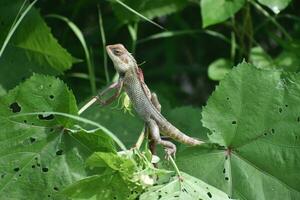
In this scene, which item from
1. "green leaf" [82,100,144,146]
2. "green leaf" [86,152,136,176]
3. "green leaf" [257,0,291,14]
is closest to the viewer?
"green leaf" [86,152,136,176]

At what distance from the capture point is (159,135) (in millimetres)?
2027

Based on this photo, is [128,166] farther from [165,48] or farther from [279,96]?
[165,48]

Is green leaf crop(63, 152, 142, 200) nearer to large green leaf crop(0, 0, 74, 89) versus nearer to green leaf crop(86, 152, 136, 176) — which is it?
green leaf crop(86, 152, 136, 176)

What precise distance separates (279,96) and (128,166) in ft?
1.77

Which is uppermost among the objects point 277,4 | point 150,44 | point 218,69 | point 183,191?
point 277,4

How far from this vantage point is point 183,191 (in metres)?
1.80

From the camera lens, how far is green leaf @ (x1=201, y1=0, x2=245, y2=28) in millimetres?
2459

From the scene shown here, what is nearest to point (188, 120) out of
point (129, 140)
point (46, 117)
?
point (129, 140)

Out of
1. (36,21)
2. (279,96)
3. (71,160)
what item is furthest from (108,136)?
(36,21)

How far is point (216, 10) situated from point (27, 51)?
71 cm

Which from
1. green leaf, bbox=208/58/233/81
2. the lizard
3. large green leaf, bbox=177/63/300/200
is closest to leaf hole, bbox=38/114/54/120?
the lizard

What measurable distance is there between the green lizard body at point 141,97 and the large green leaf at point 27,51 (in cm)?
50

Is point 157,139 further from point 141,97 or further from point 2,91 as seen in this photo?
point 2,91

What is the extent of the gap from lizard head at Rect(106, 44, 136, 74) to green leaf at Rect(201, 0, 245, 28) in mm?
492
